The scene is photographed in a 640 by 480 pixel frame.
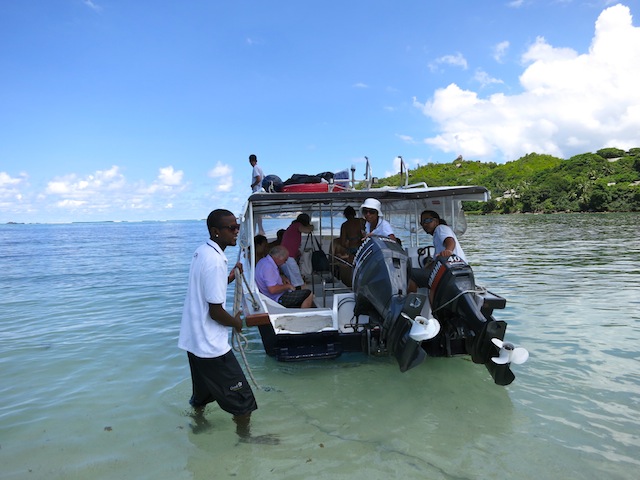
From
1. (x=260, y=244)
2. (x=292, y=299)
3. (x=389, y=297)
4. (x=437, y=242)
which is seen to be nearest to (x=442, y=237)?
(x=437, y=242)

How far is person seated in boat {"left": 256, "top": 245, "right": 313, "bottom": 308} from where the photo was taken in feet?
21.3

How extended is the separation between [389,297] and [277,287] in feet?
8.17

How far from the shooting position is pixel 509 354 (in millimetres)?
3922

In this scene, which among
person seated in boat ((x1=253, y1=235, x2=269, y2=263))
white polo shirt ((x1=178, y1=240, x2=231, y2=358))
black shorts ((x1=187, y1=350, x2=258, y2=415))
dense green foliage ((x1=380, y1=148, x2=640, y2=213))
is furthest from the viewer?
dense green foliage ((x1=380, y1=148, x2=640, y2=213))

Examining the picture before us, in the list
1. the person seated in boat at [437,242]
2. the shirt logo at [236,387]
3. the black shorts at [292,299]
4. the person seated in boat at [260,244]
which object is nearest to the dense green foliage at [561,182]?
the person seated in boat at [260,244]

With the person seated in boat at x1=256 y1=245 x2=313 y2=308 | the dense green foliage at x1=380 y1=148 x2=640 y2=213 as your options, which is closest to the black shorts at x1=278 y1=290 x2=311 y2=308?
the person seated in boat at x1=256 y1=245 x2=313 y2=308

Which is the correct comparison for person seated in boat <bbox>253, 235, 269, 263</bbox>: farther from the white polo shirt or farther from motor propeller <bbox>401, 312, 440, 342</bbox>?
motor propeller <bbox>401, 312, 440, 342</bbox>

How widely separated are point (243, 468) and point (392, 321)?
1760 millimetres

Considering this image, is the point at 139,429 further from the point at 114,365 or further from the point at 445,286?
the point at 445,286

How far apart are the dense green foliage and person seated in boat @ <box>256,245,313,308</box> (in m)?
42.2

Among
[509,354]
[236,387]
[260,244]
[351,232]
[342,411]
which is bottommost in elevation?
[342,411]

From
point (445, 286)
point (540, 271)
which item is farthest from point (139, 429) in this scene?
point (540, 271)

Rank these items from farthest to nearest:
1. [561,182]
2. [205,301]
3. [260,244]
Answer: [561,182], [260,244], [205,301]

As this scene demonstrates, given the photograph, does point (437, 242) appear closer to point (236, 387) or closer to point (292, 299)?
point (292, 299)
